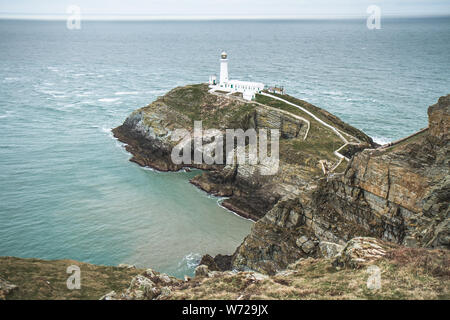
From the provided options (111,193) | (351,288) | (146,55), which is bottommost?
(111,193)

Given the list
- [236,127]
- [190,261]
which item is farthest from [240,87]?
[190,261]

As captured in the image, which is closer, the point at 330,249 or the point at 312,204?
the point at 330,249

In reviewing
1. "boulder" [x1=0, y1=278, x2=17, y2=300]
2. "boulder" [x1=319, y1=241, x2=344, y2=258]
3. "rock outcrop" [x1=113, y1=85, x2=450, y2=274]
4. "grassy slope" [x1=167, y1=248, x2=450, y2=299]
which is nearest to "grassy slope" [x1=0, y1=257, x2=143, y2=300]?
"boulder" [x1=0, y1=278, x2=17, y2=300]

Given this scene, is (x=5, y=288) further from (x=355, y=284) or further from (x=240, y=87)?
(x=240, y=87)

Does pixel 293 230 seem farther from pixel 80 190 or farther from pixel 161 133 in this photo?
pixel 161 133

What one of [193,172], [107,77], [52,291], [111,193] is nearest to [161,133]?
[193,172]

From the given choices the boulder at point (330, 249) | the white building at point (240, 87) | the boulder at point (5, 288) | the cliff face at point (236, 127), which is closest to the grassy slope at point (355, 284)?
the boulder at point (330, 249)

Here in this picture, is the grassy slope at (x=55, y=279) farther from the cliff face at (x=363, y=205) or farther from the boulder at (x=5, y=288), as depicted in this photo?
the cliff face at (x=363, y=205)
